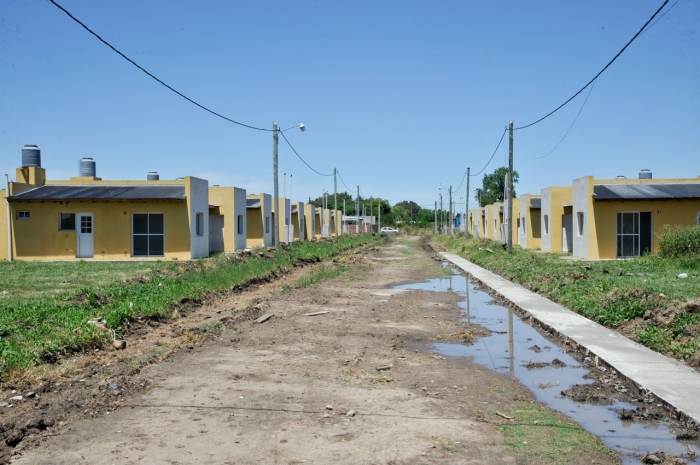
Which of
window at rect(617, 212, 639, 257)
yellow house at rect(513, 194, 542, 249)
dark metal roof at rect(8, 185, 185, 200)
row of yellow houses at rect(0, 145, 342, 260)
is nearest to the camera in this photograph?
dark metal roof at rect(8, 185, 185, 200)

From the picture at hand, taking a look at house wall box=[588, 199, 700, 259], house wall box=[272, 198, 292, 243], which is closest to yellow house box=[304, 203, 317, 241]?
house wall box=[272, 198, 292, 243]

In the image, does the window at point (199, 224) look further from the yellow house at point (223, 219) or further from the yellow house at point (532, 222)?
the yellow house at point (532, 222)

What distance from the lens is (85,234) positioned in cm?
3247

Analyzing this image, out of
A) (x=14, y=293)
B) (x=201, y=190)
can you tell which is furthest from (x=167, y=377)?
(x=201, y=190)

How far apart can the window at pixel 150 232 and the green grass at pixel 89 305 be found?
6.15 metres

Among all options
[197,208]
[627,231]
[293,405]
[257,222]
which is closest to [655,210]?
[627,231]

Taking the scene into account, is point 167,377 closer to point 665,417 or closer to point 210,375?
A: point 210,375

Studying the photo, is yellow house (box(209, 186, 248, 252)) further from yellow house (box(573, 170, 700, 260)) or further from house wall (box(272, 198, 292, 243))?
yellow house (box(573, 170, 700, 260))

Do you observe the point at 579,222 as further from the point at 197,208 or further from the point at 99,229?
the point at 99,229

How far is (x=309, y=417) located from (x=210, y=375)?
2.55m

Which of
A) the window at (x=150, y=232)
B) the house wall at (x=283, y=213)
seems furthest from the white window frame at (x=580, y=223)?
the house wall at (x=283, y=213)

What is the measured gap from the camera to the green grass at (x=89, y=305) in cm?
1030

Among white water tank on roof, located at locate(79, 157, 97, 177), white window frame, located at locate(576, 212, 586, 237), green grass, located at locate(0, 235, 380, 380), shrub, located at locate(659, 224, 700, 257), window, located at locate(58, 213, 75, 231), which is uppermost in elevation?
white water tank on roof, located at locate(79, 157, 97, 177)

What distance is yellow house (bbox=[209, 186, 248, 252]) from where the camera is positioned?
39438mm
